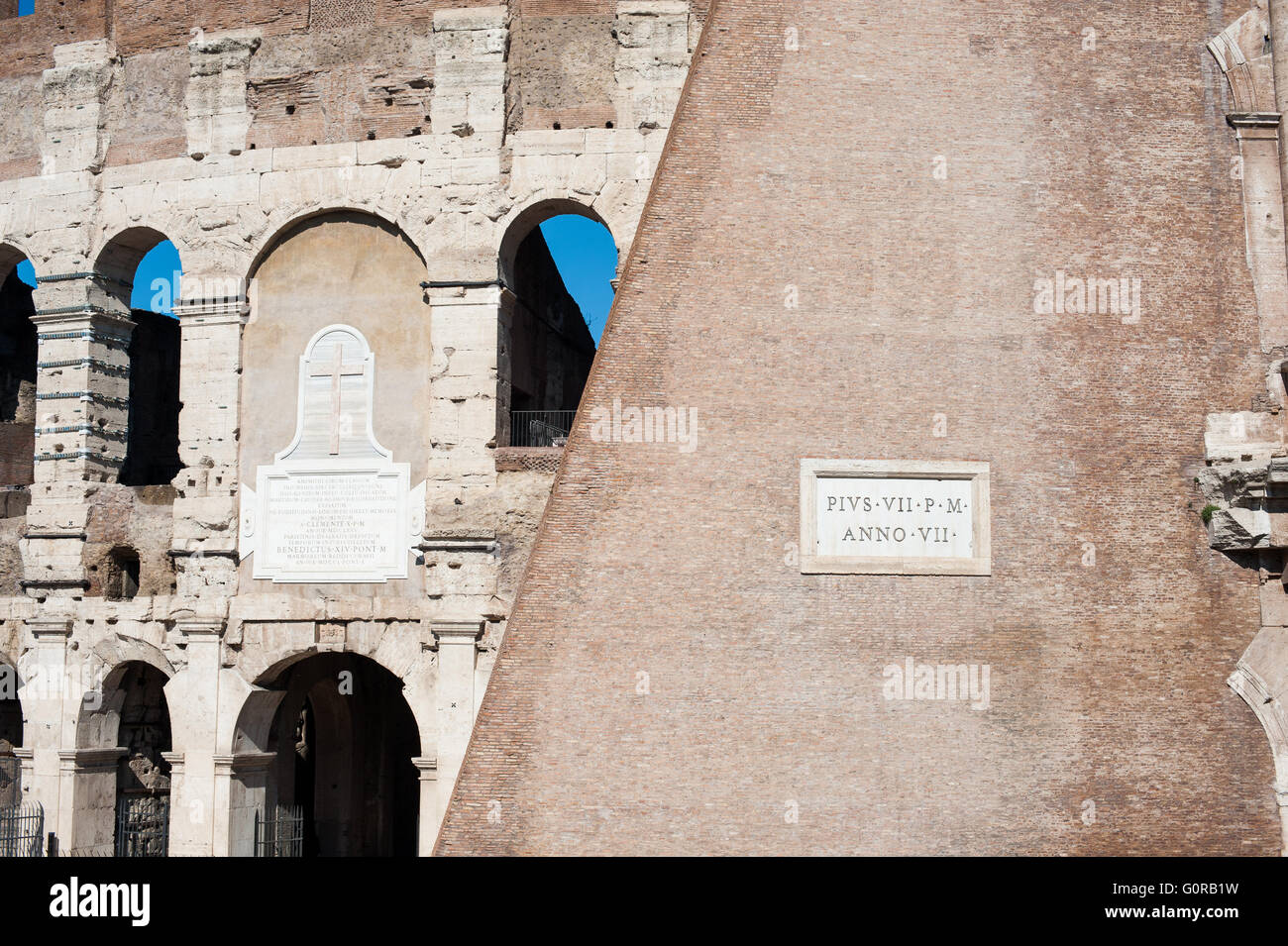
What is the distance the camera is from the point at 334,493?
16.8m

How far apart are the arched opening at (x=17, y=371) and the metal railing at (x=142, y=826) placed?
5.25m

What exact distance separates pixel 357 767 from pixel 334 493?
20.2 ft

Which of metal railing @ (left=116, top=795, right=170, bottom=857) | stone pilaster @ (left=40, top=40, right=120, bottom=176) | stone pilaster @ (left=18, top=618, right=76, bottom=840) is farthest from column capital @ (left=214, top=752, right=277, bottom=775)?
stone pilaster @ (left=40, top=40, right=120, bottom=176)

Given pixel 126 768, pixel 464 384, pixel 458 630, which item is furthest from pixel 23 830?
pixel 464 384

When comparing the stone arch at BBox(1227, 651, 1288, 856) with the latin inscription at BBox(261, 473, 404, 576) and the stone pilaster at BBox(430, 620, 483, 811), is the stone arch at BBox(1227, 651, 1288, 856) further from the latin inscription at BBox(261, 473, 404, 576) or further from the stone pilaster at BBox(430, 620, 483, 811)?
the latin inscription at BBox(261, 473, 404, 576)

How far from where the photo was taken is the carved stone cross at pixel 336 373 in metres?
16.9

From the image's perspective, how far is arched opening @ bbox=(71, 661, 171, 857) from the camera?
690 inches

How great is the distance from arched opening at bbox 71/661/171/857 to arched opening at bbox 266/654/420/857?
2.27 metres

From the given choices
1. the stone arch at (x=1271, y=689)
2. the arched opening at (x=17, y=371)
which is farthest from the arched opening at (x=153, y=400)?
the stone arch at (x=1271, y=689)

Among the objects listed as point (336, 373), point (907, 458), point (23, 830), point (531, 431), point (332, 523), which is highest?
point (336, 373)

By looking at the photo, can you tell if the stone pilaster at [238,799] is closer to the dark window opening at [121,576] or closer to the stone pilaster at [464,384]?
the dark window opening at [121,576]

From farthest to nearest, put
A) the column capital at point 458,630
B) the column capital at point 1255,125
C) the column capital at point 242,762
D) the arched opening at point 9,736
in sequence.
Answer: the arched opening at point 9,736 → the column capital at point 242,762 → the column capital at point 458,630 → the column capital at point 1255,125

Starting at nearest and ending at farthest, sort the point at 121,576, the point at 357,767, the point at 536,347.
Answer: the point at 121,576 → the point at 536,347 → the point at 357,767

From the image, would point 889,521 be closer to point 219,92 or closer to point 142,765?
point 219,92
